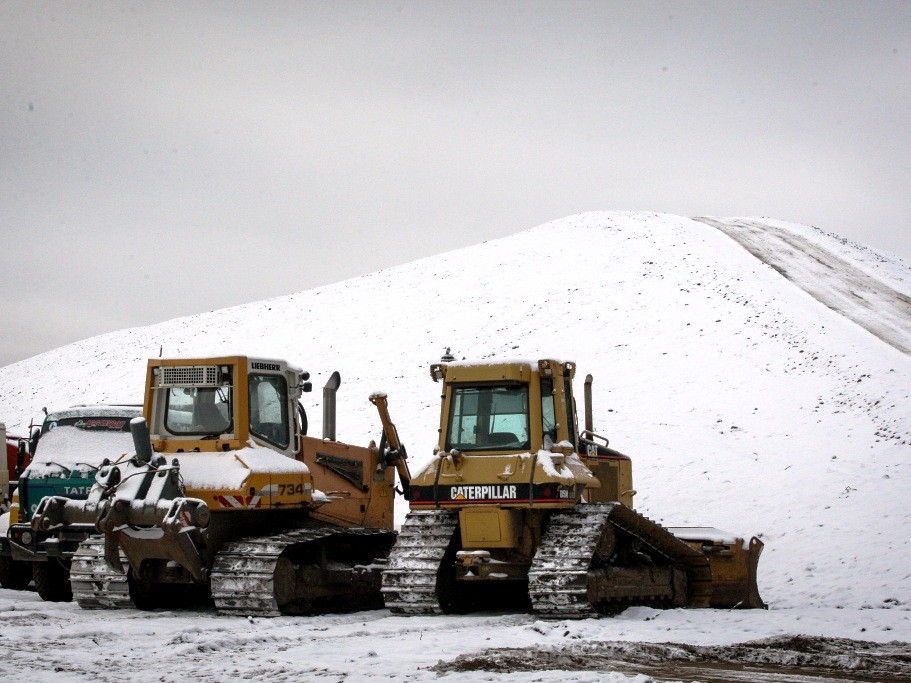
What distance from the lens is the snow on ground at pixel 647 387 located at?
12.2m

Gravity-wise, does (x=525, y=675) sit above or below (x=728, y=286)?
below

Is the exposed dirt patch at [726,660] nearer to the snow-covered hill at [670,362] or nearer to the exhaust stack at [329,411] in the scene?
the snow-covered hill at [670,362]

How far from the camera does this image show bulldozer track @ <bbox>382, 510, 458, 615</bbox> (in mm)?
13078

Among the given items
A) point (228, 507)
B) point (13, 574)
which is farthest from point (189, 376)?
point (13, 574)

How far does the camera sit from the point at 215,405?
1439 cm

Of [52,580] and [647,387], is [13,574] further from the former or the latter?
[647,387]

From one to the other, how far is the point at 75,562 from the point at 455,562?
4.72 m

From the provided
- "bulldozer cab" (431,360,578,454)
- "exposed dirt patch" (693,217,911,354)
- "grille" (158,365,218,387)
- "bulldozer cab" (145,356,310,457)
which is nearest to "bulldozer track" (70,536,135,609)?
A: "bulldozer cab" (145,356,310,457)

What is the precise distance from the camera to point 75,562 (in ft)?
45.7

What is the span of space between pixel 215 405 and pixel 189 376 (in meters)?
0.51

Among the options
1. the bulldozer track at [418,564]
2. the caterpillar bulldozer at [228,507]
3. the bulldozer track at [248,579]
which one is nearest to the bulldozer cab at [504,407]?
the bulldozer track at [418,564]

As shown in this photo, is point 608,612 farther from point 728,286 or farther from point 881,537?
point 728,286

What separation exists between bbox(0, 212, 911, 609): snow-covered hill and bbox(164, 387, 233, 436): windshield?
291cm

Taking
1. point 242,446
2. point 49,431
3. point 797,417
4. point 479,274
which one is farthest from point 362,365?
point 242,446
